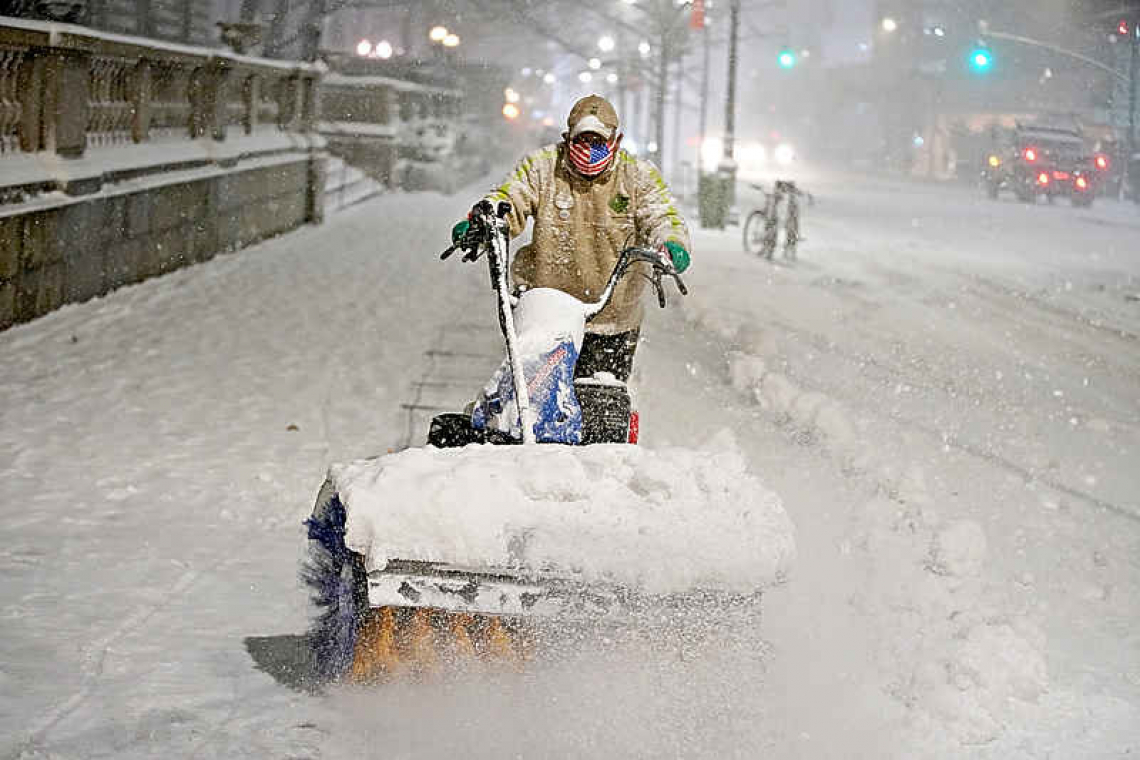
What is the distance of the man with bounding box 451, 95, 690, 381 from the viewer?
6.27m

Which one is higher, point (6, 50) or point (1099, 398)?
point (6, 50)

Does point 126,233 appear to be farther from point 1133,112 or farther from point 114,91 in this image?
point 1133,112

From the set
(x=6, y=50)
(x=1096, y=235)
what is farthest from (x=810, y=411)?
(x=1096, y=235)

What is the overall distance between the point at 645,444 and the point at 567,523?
A: 4.50 m

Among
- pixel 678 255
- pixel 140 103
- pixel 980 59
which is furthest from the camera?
pixel 980 59

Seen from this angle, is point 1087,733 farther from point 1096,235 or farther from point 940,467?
point 1096,235

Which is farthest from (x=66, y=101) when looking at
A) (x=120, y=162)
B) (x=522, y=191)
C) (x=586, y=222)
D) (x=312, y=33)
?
(x=312, y=33)

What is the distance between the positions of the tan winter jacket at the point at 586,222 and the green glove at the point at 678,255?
1.33ft

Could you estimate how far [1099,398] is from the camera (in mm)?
11078

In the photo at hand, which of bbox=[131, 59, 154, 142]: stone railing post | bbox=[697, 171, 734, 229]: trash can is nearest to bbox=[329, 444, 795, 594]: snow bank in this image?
bbox=[131, 59, 154, 142]: stone railing post

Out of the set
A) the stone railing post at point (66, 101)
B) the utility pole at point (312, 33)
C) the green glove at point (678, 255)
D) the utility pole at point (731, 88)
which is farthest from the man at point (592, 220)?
the utility pole at point (312, 33)

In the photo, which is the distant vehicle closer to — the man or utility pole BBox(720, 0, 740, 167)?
utility pole BBox(720, 0, 740, 167)

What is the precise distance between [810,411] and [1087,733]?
5.07 metres

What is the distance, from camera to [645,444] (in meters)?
8.50
